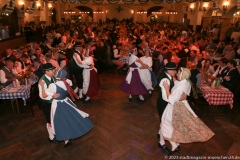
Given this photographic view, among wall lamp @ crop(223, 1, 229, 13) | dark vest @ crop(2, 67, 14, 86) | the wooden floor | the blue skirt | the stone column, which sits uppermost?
wall lamp @ crop(223, 1, 229, 13)

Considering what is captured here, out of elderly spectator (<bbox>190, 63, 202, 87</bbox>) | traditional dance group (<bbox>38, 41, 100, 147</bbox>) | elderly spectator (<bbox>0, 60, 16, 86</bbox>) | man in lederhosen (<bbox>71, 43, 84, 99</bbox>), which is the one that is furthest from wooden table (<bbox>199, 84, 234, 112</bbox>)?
elderly spectator (<bbox>0, 60, 16, 86</bbox>)

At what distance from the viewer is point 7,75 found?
17.4ft

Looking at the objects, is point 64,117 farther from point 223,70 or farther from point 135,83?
point 223,70

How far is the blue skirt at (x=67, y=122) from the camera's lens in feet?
12.3

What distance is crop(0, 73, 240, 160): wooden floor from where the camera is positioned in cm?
402

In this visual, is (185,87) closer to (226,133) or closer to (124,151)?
(124,151)

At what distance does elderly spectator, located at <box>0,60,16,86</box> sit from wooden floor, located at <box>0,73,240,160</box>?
37.2 inches

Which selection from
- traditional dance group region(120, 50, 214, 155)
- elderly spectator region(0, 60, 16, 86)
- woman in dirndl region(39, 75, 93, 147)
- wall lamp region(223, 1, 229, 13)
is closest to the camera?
traditional dance group region(120, 50, 214, 155)

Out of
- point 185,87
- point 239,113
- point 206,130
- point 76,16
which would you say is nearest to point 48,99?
point 185,87

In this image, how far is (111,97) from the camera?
663 cm

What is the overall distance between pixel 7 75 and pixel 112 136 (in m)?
3.08

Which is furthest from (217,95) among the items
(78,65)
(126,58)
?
(126,58)

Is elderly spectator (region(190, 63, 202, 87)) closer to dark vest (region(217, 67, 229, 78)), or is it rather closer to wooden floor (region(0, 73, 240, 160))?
dark vest (region(217, 67, 229, 78))

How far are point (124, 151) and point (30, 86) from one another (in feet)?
9.26
